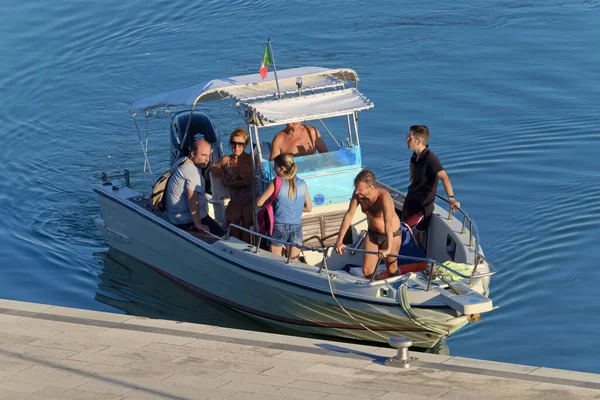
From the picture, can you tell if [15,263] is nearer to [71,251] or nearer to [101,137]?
[71,251]

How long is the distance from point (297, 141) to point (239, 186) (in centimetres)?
90

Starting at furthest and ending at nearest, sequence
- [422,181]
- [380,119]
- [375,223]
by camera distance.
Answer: [380,119]
[422,181]
[375,223]

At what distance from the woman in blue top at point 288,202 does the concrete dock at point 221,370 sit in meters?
1.78

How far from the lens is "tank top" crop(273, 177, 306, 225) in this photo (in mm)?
11703

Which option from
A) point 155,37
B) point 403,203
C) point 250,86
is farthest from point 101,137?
point 403,203

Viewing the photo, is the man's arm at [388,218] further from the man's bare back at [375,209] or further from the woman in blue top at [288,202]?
the woman in blue top at [288,202]

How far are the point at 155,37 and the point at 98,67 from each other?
2.29 metres

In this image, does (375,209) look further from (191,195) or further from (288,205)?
(191,195)

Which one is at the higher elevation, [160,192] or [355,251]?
[160,192]

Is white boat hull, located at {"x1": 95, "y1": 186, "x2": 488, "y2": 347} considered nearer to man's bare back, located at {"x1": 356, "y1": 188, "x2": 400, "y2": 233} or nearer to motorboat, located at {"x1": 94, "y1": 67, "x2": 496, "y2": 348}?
motorboat, located at {"x1": 94, "y1": 67, "x2": 496, "y2": 348}

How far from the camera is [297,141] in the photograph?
12.9 metres

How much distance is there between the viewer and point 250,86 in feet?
43.4

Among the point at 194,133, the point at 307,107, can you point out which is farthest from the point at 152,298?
the point at 307,107

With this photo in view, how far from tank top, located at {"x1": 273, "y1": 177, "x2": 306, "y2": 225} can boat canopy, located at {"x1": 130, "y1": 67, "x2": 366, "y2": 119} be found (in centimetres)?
85
